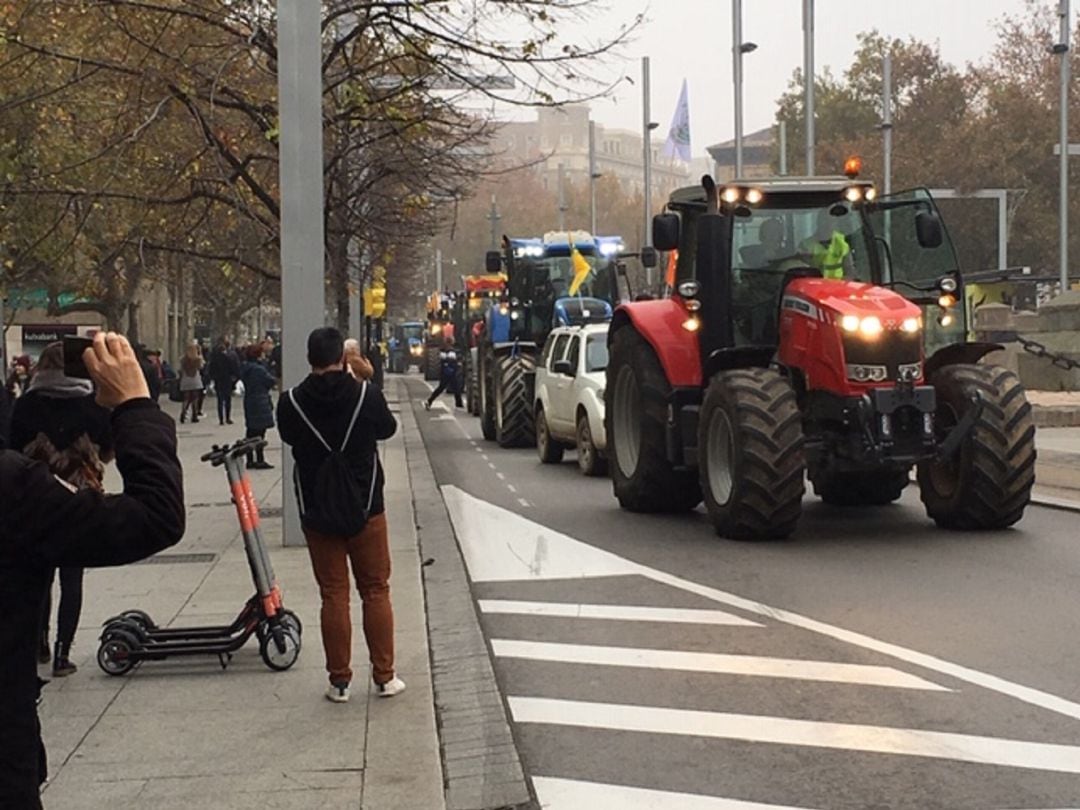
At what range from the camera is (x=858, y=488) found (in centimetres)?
1509

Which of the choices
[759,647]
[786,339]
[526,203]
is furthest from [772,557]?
[526,203]

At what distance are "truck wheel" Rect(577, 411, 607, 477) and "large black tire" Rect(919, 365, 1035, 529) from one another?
23.1 feet

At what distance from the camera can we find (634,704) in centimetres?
760

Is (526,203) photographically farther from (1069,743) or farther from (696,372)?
(1069,743)

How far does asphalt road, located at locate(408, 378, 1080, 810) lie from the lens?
20.7ft

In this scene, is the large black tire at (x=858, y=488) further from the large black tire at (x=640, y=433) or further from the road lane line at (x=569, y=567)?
the road lane line at (x=569, y=567)

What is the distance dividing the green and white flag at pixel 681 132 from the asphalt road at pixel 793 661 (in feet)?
98.4

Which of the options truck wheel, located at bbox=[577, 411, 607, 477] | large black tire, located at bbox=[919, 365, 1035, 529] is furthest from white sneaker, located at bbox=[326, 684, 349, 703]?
truck wheel, located at bbox=[577, 411, 607, 477]

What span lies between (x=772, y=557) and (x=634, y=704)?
4634mm

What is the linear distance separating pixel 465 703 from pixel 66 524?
4.34 m

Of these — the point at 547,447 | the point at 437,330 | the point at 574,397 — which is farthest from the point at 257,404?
the point at 437,330

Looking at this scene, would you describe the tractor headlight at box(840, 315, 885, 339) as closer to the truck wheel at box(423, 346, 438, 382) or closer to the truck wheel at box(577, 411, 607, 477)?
the truck wheel at box(577, 411, 607, 477)

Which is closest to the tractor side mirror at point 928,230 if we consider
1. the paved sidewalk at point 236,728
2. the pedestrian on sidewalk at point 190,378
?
the paved sidewalk at point 236,728

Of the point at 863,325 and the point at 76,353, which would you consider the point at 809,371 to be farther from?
the point at 76,353
